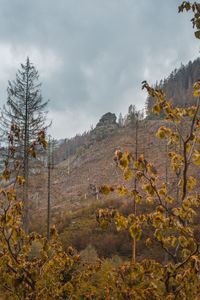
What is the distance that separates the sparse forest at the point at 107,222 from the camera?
1.86 m

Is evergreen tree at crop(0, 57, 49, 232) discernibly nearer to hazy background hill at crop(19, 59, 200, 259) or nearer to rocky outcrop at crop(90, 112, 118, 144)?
hazy background hill at crop(19, 59, 200, 259)

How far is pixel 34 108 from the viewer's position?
11.7 m

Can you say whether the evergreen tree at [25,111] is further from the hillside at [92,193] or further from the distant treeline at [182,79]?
the distant treeline at [182,79]

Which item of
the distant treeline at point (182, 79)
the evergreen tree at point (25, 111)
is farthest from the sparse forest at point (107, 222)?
the distant treeline at point (182, 79)

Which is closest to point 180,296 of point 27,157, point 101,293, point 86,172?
point 101,293

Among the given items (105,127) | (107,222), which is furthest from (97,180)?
(107,222)

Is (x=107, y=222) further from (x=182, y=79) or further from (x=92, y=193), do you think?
(x=182, y=79)

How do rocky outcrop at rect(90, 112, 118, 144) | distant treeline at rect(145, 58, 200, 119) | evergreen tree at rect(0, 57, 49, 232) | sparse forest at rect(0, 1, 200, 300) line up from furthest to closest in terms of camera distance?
distant treeline at rect(145, 58, 200, 119)
rocky outcrop at rect(90, 112, 118, 144)
evergreen tree at rect(0, 57, 49, 232)
sparse forest at rect(0, 1, 200, 300)

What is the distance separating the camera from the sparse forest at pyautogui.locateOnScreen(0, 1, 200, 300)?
1.86 metres

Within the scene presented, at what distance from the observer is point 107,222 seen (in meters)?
1.78

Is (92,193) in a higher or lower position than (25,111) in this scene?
lower

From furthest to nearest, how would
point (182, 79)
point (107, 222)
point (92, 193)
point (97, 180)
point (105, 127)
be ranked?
point (182, 79) < point (105, 127) < point (97, 180) < point (92, 193) < point (107, 222)

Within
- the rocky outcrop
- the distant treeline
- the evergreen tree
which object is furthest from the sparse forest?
the distant treeline

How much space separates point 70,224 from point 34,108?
12.5m
